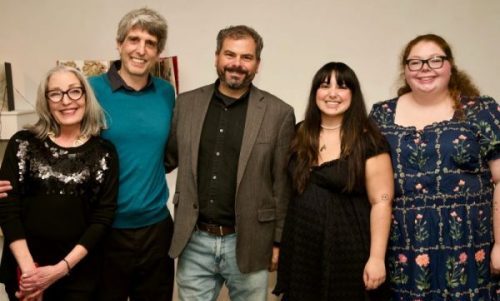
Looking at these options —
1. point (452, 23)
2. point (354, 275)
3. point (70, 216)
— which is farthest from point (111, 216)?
point (452, 23)

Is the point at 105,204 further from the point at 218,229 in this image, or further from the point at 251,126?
the point at 251,126

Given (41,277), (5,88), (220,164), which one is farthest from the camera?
(5,88)

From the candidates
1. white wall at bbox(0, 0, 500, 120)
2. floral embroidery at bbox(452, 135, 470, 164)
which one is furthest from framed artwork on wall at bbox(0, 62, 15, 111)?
floral embroidery at bbox(452, 135, 470, 164)

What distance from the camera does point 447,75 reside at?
1.78m

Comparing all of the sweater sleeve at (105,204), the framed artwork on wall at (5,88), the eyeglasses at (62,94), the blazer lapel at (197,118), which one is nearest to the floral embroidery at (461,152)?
the blazer lapel at (197,118)

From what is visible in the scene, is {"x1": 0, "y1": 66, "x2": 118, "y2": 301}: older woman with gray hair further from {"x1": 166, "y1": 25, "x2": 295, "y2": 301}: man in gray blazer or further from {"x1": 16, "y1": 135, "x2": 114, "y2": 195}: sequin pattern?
{"x1": 166, "y1": 25, "x2": 295, "y2": 301}: man in gray blazer

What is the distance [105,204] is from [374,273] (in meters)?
1.08

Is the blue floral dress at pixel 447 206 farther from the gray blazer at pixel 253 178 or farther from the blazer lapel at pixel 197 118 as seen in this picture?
the blazer lapel at pixel 197 118

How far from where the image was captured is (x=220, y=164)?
Answer: 5.96 feet

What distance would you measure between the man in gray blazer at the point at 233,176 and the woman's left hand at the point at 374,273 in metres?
0.39

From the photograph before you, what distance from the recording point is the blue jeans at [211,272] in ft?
6.07

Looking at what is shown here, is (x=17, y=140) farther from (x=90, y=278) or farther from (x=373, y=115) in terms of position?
(x=373, y=115)

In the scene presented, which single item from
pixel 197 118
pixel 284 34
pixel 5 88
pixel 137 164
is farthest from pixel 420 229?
pixel 5 88

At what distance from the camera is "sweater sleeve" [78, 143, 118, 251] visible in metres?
1.69
